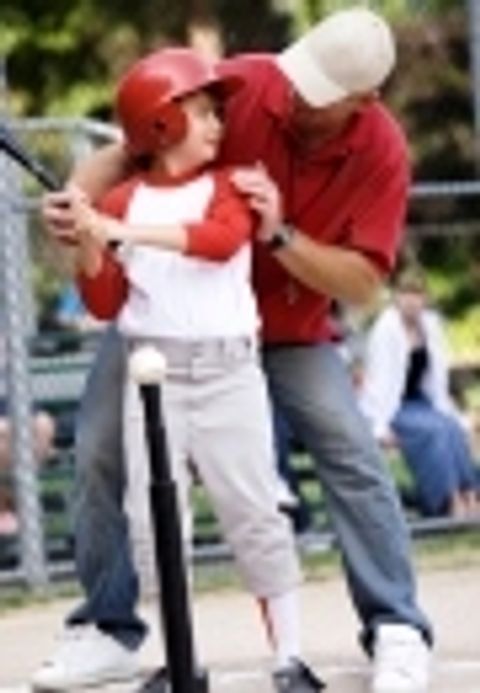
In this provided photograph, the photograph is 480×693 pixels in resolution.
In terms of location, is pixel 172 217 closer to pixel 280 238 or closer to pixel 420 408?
pixel 280 238

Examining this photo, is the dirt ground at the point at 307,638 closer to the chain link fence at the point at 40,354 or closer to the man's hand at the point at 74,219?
the chain link fence at the point at 40,354

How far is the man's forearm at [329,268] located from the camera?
7.14 meters

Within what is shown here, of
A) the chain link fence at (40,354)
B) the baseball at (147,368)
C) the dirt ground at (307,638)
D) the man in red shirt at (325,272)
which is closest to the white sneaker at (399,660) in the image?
the man in red shirt at (325,272)

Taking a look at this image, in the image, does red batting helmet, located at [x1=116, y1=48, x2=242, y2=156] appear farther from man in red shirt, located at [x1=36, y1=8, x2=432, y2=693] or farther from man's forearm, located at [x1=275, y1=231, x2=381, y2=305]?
man's forearm, located at [x1=275, y1=231, x2=381, y2=305]

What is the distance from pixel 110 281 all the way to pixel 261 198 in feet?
1.38

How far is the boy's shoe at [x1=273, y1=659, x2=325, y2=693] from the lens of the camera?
7332 mm

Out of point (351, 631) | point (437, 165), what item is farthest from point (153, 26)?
point (351, 631)

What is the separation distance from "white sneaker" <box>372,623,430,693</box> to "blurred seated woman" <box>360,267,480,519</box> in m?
5.03

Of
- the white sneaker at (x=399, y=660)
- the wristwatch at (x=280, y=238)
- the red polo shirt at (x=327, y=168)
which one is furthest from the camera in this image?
the white sneaker at (x=399, y=660)

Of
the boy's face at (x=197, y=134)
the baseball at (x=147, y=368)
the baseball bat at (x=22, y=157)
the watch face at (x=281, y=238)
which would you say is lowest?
the baseball at (x=147, y=368)

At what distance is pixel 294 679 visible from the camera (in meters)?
7.34

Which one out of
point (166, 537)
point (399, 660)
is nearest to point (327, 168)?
point (399, 660)

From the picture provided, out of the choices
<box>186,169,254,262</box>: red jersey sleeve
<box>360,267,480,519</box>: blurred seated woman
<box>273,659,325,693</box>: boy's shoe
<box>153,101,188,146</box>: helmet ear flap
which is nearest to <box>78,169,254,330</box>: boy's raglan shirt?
<box>186,169,254,262</box>: red jersey sleeve

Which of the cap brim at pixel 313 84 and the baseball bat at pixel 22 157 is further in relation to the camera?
the cap brim at pixel 313 84
